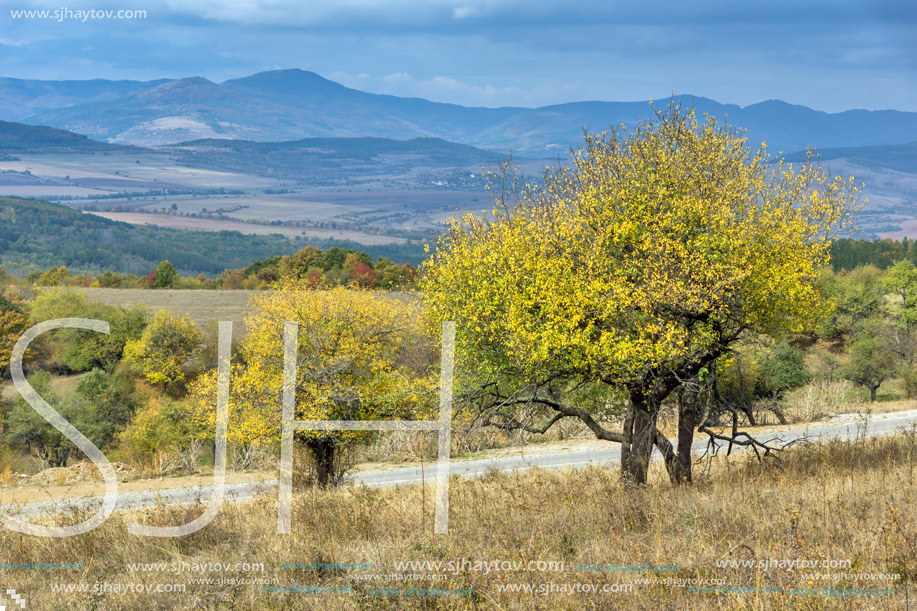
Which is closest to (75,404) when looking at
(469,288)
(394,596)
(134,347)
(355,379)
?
(134,347)

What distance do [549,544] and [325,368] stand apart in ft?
40.3

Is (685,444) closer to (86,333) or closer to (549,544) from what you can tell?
(549,544)

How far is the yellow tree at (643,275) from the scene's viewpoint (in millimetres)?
11367

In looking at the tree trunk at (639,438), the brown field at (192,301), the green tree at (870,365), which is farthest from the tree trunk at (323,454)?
the brown field at (192,301)

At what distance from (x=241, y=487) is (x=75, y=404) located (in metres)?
41.3

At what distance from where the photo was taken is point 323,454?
19156 millimetres

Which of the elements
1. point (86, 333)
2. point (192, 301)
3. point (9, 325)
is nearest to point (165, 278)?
point (192, 301)

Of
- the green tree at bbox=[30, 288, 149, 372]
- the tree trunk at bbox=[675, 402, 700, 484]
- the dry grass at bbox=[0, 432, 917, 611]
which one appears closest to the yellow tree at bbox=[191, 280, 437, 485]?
the tree trunk at bbox=[675, 402, 700, 484]

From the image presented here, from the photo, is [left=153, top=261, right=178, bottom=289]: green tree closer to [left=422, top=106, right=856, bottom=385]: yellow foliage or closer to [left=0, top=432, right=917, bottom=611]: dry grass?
[left=422, top=106, right=856, bottom=385]: yellow foliage

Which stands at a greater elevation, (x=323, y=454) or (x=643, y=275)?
(x=643, y=275)

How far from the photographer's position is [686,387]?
12.4 m

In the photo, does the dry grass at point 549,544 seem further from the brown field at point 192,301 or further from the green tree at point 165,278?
the green tree at point 165,278

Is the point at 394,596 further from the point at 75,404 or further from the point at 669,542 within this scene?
the point at 75,404

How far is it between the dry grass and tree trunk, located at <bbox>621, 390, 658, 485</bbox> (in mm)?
738
